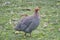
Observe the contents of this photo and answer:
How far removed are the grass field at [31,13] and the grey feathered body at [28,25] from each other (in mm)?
299

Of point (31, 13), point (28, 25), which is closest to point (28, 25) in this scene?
point (28, 25)

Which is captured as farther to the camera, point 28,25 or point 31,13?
point 31,13

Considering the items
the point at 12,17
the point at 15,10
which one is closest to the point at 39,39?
the point at 12,17

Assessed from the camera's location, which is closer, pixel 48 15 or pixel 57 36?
pixel 57 36

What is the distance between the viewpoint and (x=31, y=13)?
877 centimetres

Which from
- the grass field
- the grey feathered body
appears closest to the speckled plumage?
the grey feathered body

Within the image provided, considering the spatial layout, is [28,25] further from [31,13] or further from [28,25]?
[31,13]

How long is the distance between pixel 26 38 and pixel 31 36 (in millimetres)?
172

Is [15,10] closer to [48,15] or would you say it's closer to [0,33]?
[48,15]

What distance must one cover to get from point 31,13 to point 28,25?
1.97 metres

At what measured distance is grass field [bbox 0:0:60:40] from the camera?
23.5 feet

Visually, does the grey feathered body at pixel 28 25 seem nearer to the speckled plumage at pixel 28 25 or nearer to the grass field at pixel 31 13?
the speckled plumage at pixel 28 25

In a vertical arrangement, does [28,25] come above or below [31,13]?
above

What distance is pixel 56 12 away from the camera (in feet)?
29.1
